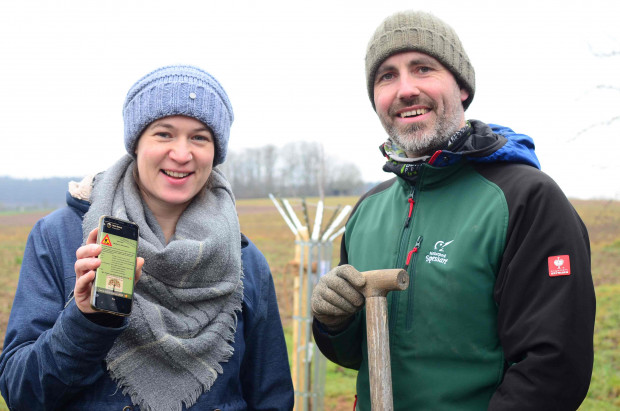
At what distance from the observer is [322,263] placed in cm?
587

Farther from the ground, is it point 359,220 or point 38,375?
point 359,220

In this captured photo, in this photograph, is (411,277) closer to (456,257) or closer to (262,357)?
(456,257)

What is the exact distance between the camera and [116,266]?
5.71ft

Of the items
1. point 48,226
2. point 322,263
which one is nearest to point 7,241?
point 322,263

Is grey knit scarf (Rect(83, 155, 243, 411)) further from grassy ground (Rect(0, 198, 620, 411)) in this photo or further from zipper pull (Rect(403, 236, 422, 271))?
grassy ground (Rect(0, 198, 620, 411))

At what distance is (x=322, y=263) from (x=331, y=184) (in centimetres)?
706

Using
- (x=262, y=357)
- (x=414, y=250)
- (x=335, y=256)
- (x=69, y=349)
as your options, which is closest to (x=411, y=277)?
(x=414, y=250)

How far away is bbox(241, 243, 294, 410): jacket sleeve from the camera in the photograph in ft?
7.89

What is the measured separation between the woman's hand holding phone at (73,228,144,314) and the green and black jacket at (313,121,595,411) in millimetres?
1023

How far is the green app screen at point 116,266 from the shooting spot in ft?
5.56

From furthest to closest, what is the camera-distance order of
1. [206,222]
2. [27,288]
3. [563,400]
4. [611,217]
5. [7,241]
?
[7,241]
[611,217]
[206,222]
[27,288]
[563,400]

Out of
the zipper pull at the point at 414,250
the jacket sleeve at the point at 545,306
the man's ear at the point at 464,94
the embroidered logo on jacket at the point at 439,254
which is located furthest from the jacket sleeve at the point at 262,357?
the man's ear at the point at 464,94

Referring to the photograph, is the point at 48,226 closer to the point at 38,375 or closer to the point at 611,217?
the point at 38,375

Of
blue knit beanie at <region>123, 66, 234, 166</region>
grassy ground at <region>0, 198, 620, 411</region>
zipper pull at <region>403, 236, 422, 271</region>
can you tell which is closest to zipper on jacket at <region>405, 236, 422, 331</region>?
zipper pull at <region>403, 236, 422, 271</region>
